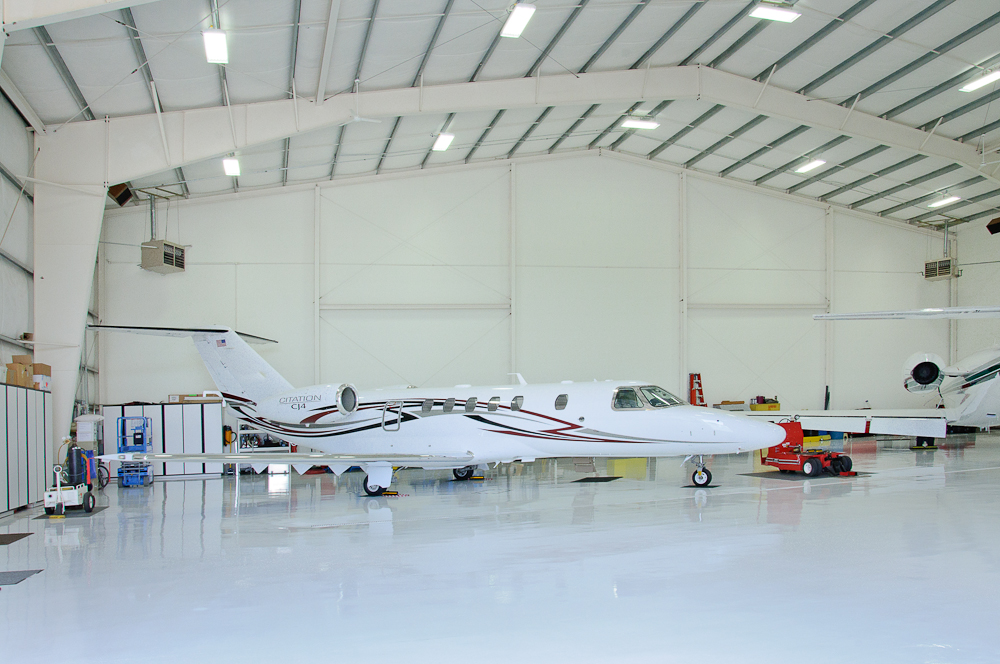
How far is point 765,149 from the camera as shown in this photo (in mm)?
23000

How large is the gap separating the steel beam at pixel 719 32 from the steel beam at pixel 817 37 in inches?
70.4

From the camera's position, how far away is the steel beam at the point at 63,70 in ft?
39.0

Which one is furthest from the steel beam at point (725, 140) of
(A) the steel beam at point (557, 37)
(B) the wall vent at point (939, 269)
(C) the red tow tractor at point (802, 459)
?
(B) the wall vent at point (939, 269)

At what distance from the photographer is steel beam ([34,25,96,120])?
39.0 ft

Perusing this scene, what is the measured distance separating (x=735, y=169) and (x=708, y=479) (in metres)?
14.8

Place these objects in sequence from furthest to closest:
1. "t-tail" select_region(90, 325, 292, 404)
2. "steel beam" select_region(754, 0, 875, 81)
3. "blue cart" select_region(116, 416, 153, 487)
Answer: "blue cart" select_region(116, 416, 153, 487) → "t-tail" select_region(90, 325, 292, 404) → "steel beam" select_region(754, 0, 875, 81)

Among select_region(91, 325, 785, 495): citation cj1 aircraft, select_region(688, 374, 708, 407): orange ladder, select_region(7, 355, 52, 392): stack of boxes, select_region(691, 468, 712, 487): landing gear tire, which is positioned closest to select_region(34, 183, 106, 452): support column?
select_region(7, 355, 52, 392): stack of boxes

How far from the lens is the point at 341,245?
2283cm

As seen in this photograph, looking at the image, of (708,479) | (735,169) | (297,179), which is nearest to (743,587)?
(708,479)

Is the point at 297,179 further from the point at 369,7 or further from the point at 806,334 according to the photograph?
the point at 806,334

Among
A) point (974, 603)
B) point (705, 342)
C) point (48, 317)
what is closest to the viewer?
point (974, 603)

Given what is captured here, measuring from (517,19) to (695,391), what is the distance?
48.5 feet

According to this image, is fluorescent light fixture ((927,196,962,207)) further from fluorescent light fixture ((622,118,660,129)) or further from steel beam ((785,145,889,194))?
fluorescent light fixture ((622,118,660,129))

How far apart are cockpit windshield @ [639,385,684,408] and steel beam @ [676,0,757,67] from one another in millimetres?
8625
